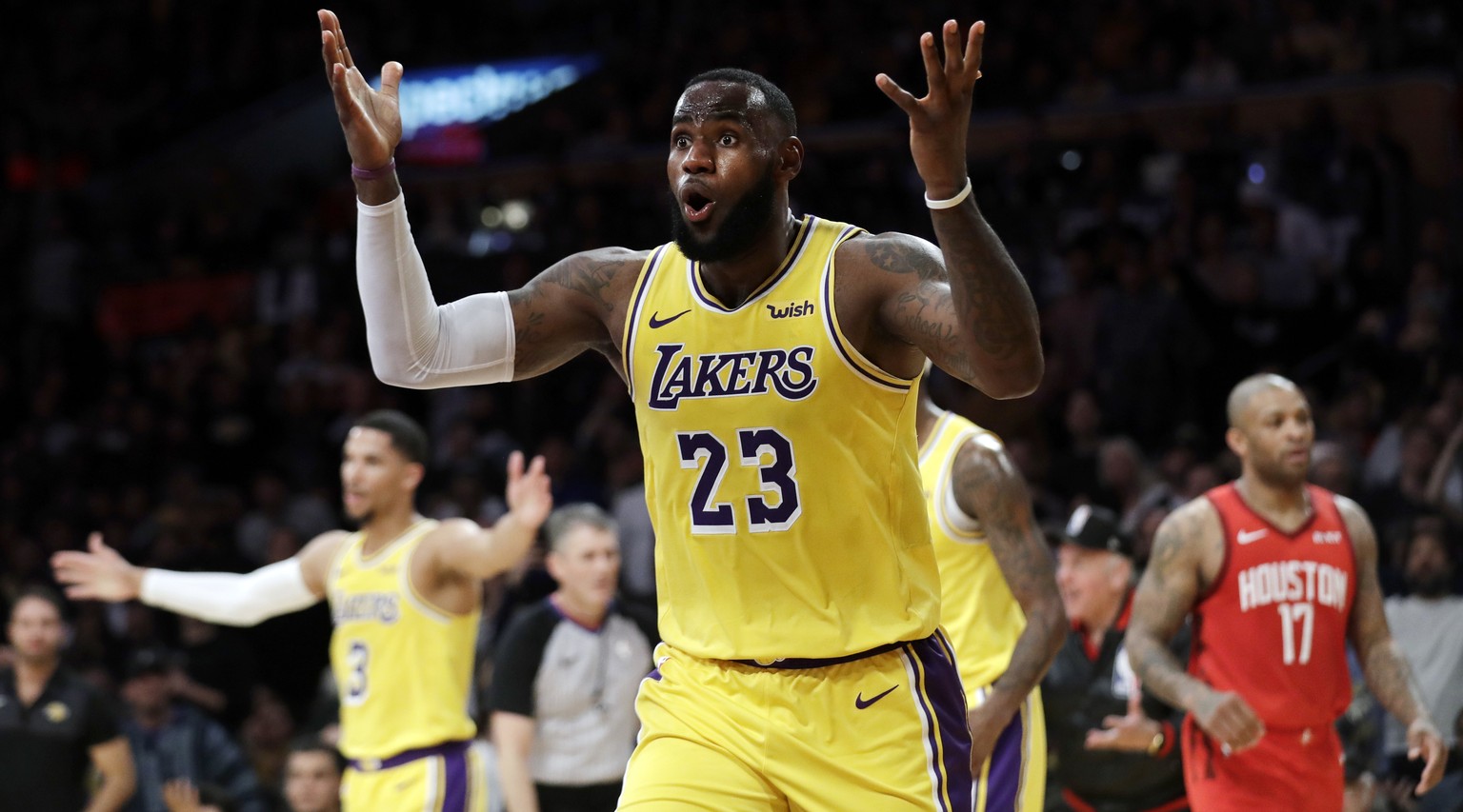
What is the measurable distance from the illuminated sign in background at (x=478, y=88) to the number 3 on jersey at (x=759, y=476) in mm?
14072

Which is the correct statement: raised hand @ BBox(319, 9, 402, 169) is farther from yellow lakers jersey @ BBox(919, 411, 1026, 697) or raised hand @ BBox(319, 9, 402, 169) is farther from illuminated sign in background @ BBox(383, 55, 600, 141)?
illuminated sign in background @ BBox(383, 55, 600, 141)

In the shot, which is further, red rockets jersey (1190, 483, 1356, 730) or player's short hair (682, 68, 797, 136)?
red rockets jersey (1190, 483, 1356, 730)

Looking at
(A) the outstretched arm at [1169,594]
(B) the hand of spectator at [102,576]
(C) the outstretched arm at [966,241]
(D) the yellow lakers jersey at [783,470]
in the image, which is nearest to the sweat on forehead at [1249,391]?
(A) the outstretched arm at [1169,594]

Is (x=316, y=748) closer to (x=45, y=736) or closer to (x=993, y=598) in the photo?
(x=45, y=736)

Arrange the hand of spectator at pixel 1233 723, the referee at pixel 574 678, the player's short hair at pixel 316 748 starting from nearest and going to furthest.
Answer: the hand of spectator at pixel 1233 723, the referee at pixel 574 678, the player's short hair at pixel 316 748

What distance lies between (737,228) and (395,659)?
3653mm

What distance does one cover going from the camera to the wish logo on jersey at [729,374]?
11.3 feet

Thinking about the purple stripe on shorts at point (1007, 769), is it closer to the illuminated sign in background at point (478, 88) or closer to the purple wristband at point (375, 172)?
the purple wristband at point (375, 172)

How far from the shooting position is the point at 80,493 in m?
13.4

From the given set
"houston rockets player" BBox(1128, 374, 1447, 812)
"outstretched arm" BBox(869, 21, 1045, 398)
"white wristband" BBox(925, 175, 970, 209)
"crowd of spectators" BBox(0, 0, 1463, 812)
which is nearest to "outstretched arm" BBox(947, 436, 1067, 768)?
"houston rockets player" BBox(1128, 374, 1447, 812)

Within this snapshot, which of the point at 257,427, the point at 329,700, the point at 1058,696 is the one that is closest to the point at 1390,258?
the point at 1058,696

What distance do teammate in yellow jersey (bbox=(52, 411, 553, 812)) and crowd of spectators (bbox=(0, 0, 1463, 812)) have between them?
309cm

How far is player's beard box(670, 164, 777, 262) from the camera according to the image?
11.4 ft

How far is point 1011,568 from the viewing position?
5.06 metres
